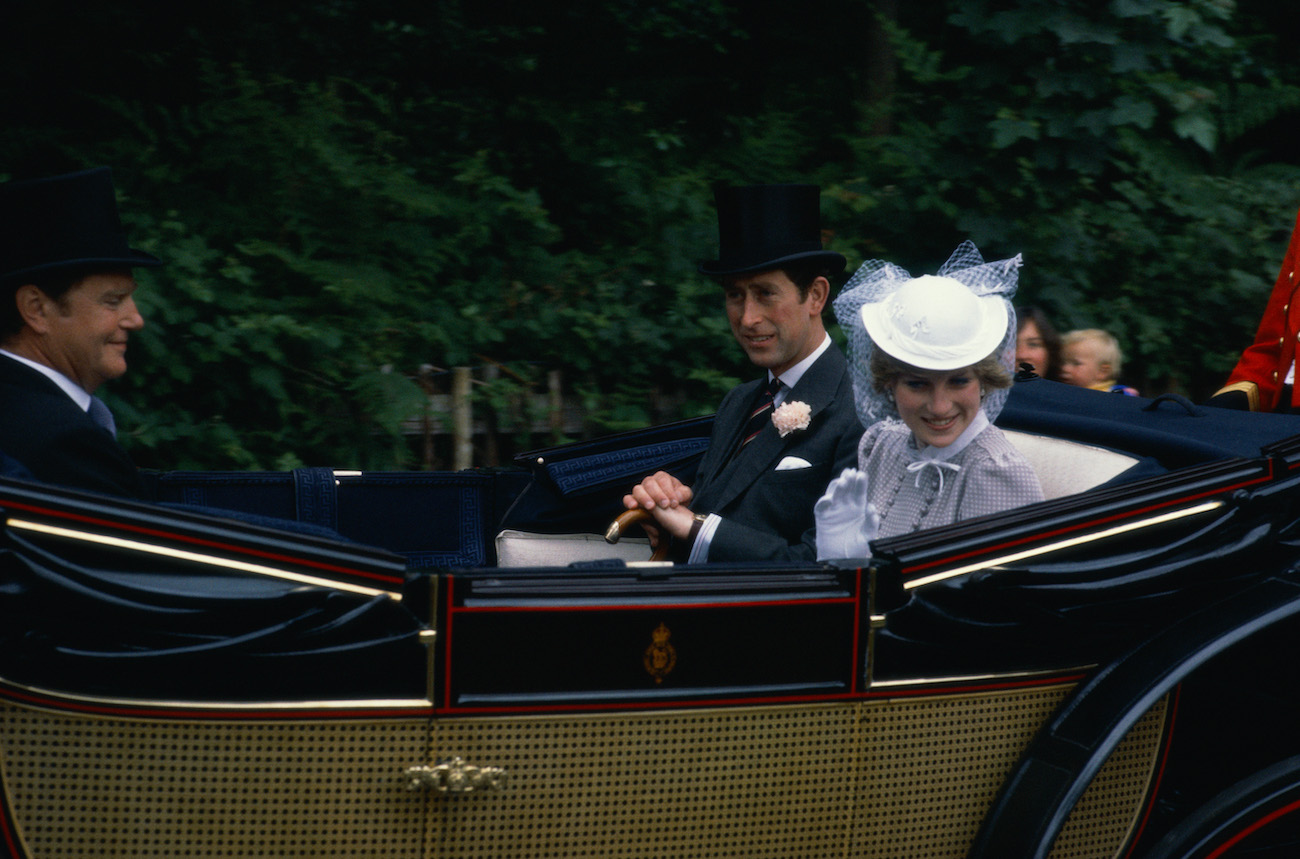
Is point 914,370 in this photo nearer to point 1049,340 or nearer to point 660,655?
point 660,655

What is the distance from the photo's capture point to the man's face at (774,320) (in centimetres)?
291

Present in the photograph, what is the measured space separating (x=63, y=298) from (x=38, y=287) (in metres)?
0.05

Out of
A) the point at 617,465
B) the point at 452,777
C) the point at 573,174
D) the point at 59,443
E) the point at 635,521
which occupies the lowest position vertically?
the point at 452,777

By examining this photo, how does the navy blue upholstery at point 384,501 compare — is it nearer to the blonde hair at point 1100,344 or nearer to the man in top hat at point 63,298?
the man in top hat at point 63,298

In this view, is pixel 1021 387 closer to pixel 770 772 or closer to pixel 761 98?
pixel 770 772

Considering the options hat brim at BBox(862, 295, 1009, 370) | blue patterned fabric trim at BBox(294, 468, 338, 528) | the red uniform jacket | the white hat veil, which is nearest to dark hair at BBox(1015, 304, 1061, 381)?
the red uniform jacket

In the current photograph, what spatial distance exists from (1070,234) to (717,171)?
5.09ft

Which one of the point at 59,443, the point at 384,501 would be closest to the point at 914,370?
the point at 384,501

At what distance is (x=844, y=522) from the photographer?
2.23m

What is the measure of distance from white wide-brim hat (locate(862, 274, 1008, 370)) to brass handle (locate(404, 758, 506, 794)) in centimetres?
111

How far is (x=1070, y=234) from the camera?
Result: 16.5 feet

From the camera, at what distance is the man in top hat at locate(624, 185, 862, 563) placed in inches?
107

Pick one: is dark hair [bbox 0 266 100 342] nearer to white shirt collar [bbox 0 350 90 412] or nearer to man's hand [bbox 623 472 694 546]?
white shirt collar [bbox 0 350 90 412]

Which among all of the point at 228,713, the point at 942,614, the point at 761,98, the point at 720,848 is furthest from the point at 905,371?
the point at 761,98
